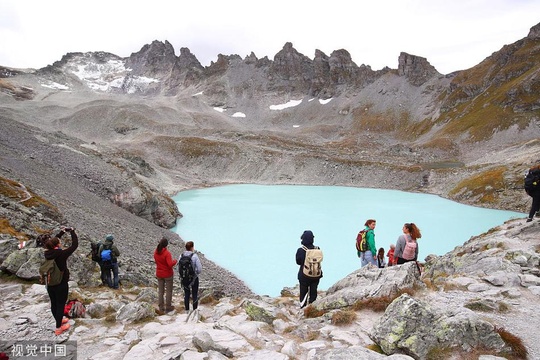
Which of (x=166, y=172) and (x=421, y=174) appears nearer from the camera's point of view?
(x=421, y=174)

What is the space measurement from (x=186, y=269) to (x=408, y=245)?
8598 millimetres

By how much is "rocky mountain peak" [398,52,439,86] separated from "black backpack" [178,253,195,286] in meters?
195

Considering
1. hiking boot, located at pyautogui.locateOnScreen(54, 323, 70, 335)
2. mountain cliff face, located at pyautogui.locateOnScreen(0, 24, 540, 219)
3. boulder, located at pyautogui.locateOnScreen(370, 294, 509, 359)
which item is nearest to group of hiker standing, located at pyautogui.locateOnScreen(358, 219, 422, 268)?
boulder, located at pyautogui.locateOnScreen(370, 294, 509, 359)

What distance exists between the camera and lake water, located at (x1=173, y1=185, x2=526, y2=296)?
2920cm

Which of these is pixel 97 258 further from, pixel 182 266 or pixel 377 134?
pixel 377 134

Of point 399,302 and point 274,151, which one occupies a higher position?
point 274,151

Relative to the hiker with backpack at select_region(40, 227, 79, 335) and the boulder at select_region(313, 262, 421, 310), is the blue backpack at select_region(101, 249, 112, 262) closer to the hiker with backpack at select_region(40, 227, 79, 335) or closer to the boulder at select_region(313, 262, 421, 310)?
the hiker with backpack at select_region(40, 227, 79, 335)

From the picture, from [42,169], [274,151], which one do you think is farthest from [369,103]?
[42,169]

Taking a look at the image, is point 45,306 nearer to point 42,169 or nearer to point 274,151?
point 42,169

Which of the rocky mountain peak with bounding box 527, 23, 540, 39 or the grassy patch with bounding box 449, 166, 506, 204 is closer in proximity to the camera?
the grassy patch with bounding box 449, 166, 506, 204

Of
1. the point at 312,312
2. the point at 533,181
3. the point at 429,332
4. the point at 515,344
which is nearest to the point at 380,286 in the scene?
the point at 312,312

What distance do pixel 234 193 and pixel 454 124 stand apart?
105167mm

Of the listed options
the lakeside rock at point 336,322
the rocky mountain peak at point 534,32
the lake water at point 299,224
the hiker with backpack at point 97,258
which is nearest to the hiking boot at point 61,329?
the lakeside rock at point 336,322

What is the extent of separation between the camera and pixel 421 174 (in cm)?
7919
